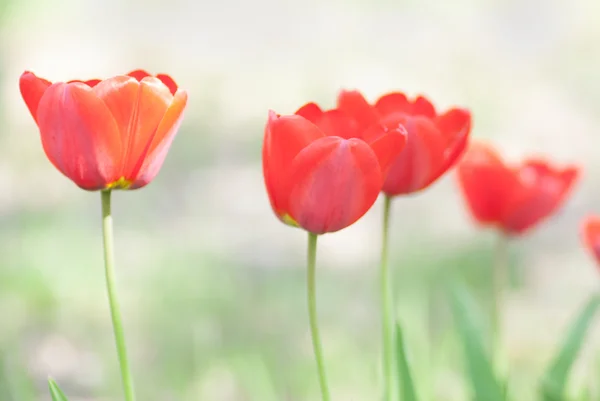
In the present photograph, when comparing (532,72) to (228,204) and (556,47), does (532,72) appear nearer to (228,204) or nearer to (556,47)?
(556,47)

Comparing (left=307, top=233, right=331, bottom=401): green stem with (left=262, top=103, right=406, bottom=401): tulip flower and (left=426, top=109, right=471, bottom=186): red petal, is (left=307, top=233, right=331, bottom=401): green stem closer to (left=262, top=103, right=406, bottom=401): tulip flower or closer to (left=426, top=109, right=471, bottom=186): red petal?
(left=262, top=103, right=406, bottom=401): tulip flower

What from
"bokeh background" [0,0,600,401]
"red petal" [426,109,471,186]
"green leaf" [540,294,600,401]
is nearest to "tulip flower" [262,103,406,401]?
"red petal" [426,109,471,186]

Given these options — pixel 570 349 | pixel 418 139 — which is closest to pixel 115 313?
pixel 418 139

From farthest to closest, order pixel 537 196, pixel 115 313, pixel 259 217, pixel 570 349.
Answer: pixel 259 217
pixel 537 196
pixel 570 349
pixel 115 313

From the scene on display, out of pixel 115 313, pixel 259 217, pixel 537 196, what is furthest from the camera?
pixel 259 217

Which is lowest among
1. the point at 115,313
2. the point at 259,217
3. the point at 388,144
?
the point at 259,217

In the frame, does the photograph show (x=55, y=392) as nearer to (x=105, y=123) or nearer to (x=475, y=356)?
(x=105, y=123)
